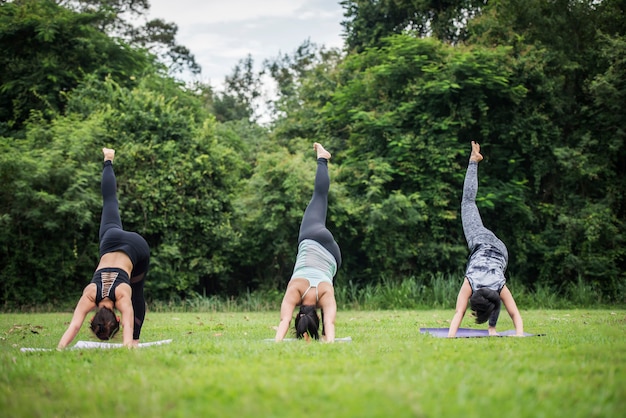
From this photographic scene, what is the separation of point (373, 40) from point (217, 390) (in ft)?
61.7

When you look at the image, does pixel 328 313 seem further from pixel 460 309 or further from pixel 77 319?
pixel 77 319

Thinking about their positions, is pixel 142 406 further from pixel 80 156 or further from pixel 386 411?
pixel 80 156

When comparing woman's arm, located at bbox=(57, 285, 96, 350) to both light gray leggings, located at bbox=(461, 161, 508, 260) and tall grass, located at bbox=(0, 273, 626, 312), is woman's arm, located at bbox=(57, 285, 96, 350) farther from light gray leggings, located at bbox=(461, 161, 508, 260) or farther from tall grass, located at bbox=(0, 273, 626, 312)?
tall grass, located at bbox=(0, 273, 626, 312)

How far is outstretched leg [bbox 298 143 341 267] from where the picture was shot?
6.43 m

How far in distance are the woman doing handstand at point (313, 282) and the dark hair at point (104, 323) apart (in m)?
1.57

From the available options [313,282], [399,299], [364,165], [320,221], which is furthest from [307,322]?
[364,165]

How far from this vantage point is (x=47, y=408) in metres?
3.02

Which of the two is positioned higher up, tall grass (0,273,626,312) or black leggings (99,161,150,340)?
black leggings (99,161,150,340)

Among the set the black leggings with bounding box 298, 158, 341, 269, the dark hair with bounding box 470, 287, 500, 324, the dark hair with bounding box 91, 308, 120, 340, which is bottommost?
the dark hair with bounding box 91, 308, 120, 340

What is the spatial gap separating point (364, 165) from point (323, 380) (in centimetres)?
1278

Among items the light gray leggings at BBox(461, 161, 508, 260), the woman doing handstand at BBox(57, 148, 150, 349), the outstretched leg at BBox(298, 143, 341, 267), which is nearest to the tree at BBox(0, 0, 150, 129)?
the woman doing handstand at BBox(57, 148, 150, 349)

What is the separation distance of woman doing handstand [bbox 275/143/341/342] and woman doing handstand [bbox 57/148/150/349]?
5.03ft

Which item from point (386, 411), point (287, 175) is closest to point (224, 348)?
point (386, 411)

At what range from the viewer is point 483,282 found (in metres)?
6.28
